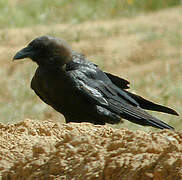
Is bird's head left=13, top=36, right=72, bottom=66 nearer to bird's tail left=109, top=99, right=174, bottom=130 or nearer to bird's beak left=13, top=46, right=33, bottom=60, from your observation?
bird's beak left=13, top=46, right=33, bottom=60

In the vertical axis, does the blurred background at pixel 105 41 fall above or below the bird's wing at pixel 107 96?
below

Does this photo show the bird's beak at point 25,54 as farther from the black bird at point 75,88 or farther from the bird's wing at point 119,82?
the bird's wing at point 119,82

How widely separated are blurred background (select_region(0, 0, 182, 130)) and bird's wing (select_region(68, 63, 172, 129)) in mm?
379

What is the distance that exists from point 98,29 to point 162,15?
6.31 ft

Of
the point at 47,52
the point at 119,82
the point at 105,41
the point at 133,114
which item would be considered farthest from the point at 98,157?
the point at 105,41

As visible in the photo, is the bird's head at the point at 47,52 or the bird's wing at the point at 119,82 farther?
the bird's wing at the point at 119,82

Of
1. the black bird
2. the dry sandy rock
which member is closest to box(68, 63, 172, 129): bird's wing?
the black bird

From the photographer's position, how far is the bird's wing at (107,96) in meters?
6.77

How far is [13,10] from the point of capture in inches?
609

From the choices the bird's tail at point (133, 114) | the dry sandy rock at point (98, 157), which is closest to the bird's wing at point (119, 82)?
the bird's tail at point (133, 114)

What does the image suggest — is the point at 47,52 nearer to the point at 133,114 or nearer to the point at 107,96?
the point at 107,96

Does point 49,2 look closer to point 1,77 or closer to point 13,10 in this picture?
point 13,10

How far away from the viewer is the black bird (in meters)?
6.54

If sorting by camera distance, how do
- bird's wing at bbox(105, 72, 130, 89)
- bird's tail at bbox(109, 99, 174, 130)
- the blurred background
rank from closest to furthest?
bird's tail at bbox(109, 99, 174, 130), bird's wing at bbox(105, 72, 130, 89), the blurred background
